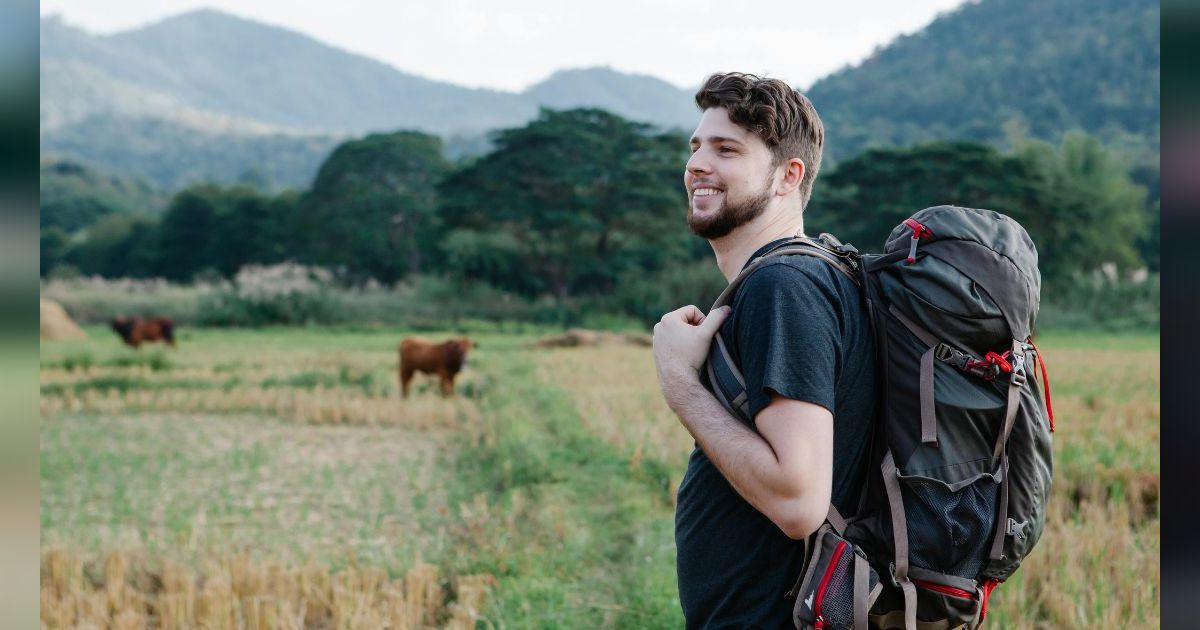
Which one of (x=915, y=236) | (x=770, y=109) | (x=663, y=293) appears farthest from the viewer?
(x=663, y=293)

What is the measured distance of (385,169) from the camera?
49312mm

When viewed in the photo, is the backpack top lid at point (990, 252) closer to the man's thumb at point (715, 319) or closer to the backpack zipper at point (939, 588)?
the man's thumb at point (715, 319)

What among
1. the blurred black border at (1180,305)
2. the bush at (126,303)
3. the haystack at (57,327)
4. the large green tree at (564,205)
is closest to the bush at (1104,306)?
the large green tree at (564,205)

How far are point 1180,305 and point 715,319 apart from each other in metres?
1.08

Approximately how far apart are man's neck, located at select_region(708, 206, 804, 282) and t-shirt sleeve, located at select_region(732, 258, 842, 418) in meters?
0.23

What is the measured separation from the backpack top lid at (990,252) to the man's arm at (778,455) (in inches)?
14.8

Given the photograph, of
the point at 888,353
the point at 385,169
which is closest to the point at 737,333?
the point at 888,353

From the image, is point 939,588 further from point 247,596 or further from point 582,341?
point 582,341

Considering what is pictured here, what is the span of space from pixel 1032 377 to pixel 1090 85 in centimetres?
8659

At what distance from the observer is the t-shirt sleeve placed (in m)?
1.74

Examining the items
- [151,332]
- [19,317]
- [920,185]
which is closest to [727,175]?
[19,317]

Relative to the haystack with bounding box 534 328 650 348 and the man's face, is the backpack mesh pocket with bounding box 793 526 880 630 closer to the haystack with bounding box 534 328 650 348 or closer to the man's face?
the man's face

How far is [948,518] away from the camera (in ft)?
5.87

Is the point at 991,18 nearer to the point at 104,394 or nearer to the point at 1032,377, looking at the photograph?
the point at 104,394
